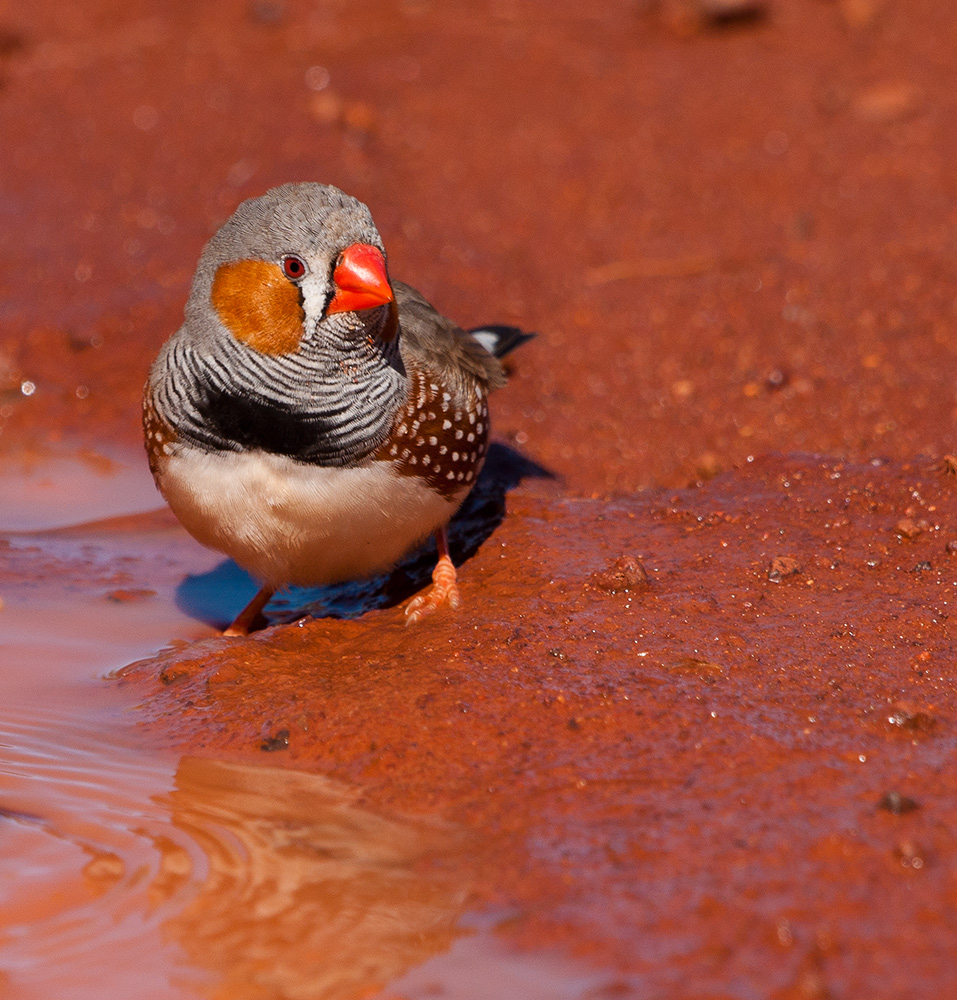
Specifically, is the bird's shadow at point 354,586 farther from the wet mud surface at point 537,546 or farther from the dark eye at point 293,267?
the dark eye at point 293,267

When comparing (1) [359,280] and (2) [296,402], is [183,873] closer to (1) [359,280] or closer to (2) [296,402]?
(2) [296,402]

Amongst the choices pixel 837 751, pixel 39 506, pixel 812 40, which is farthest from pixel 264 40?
pixel 837 751

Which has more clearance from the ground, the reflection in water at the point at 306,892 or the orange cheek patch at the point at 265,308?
the orange cheek patch at the point at 265,308

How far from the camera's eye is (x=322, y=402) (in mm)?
3861

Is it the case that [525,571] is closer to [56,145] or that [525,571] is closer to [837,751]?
[837,751]

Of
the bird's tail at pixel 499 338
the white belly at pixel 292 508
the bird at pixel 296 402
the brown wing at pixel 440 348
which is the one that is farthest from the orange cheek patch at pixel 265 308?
the bird's tail at pixel 499 338

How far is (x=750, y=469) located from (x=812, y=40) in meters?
4.96

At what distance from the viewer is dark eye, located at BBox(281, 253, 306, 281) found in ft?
12.4

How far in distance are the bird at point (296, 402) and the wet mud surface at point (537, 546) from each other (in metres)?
0.42

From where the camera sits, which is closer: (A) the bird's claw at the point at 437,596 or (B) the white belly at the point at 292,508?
(B) the white belly at the point at 292,508

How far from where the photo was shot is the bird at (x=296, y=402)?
150 inches

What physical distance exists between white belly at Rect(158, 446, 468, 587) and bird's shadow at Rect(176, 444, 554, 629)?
1.81 feet

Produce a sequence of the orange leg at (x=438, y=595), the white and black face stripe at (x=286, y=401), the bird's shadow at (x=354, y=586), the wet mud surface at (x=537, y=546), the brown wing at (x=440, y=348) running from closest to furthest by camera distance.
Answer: the wet mud surface at (x=537, y=546)
the white and black face stripe at (x=286, y=401)
the orange leg at (x=438, y=595)
the brown wing at (x=440, y=348)
the bird's shadow at (x=354, y=586)

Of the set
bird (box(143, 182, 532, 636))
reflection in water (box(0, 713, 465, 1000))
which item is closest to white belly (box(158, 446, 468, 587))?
bird (box(143, 182, 532, 636))
